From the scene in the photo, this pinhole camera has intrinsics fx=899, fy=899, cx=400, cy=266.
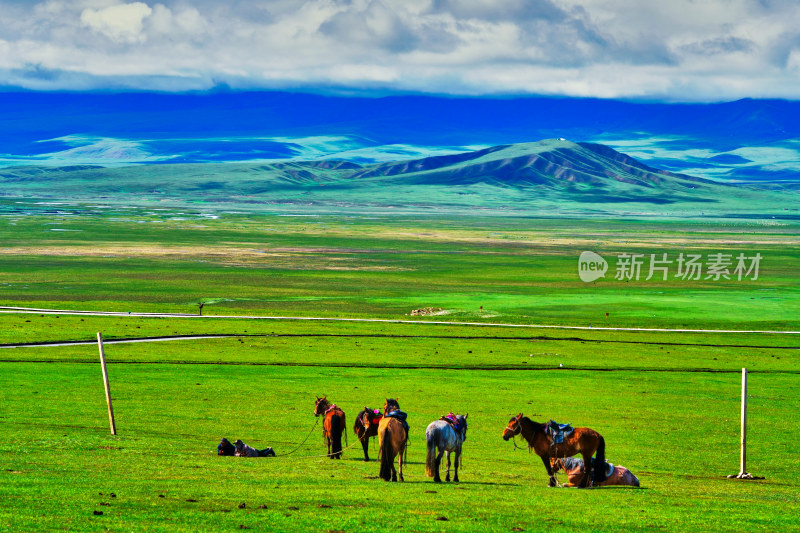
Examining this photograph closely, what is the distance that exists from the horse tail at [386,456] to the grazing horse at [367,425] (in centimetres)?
318

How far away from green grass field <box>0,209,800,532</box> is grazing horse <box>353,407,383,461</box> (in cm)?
60

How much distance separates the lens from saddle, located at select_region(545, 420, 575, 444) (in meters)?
21.3

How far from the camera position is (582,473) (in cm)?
2144

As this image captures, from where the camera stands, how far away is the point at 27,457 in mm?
21000

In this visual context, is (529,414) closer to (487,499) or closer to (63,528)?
(487,499)

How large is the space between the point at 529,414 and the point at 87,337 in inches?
1361

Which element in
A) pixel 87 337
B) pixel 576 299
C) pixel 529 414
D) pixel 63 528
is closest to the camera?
pixel 63 528

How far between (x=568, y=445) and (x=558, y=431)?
1.30ft

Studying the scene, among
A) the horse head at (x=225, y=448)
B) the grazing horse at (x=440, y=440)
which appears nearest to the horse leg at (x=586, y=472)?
the grazing horse at (x=440, y=440)

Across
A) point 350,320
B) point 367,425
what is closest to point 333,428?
point 367,425

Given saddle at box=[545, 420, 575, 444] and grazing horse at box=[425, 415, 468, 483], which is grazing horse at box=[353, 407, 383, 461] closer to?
grazing horse at box=[425, 415, 468, 483]

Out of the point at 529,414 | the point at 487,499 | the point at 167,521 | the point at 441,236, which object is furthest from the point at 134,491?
the point at 441,236

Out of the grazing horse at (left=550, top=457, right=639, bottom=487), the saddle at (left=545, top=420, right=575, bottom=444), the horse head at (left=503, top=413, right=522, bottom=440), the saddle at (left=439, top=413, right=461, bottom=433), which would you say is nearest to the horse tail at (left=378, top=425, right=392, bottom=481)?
the saddle at (left=439, top=413, right=461, bottom=433)

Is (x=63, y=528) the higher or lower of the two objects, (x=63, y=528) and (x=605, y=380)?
the lower
